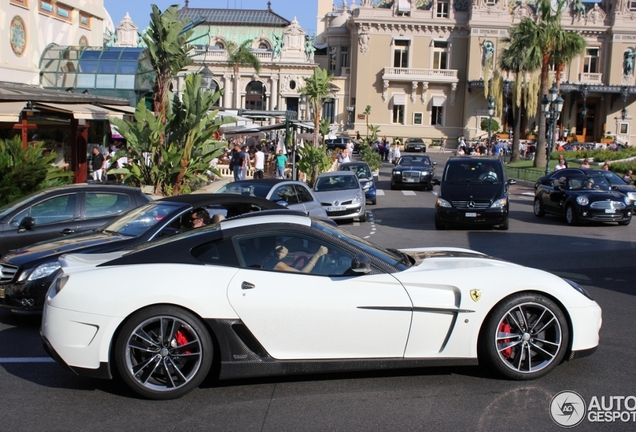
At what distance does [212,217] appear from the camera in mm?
8500

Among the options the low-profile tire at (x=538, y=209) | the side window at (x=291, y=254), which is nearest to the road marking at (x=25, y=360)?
the side window at (x=291, y=254)

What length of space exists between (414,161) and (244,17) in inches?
2005

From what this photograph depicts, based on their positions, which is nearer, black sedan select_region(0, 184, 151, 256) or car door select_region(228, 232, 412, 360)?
car door select_region(228, 232, 412, 360)

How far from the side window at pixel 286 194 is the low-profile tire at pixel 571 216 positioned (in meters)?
8.83

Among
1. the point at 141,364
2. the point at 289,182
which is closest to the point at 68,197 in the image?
the point at 289,182

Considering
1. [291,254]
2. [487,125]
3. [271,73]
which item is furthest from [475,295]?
[271,73]

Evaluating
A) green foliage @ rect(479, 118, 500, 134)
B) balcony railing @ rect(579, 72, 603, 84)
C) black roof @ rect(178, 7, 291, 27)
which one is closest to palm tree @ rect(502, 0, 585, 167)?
green foliage @ rect(479, 118, 500, 134)

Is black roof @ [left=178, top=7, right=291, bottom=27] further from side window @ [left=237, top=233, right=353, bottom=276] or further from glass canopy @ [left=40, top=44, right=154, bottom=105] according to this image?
side window @ [left=237, top=233, right=353, bottom=276]

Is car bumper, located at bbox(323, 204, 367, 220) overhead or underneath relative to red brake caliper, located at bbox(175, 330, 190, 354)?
underneath

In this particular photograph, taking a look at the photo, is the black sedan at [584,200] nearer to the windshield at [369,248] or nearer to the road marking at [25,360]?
the windshield at [369,248]

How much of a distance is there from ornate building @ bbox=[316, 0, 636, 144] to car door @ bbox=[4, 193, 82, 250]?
64.8 metres

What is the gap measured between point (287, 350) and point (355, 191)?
51.1 feet

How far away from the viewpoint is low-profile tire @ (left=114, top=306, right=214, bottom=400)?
533 cm

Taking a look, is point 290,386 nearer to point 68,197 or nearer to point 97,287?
point 97,287
